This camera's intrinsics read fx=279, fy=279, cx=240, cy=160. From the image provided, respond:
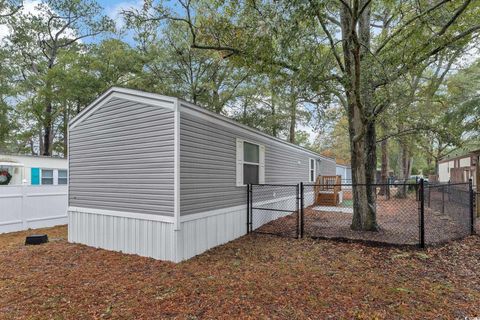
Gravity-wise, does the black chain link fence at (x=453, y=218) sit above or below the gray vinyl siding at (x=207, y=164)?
below

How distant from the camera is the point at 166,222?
4.83 meters

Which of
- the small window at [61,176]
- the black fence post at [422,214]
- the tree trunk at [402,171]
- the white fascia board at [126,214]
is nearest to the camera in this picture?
the white fascia board at [126,214]

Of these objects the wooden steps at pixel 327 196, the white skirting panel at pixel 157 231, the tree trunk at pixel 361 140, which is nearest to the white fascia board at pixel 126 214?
the white skirting panel at pixel 157 231

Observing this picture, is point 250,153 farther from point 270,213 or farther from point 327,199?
point 327,199

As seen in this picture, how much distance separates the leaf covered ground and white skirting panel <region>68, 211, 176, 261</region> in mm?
206

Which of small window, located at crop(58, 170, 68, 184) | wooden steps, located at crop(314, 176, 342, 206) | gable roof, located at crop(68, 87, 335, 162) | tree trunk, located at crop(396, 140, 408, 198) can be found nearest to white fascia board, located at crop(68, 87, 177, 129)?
gable roof, located at crop(68, 87, 335, 162)

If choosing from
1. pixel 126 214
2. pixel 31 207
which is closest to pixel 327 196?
pixel 126 214

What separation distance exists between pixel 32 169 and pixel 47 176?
0.63 metres

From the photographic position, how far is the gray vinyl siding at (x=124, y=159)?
4922mm

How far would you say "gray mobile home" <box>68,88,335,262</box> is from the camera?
486 centimetres

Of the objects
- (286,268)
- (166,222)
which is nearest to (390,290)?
(286,268)

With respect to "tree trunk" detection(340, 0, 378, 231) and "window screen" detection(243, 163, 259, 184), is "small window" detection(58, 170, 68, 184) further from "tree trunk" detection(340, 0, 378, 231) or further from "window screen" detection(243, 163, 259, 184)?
"tree trunk" detection(340, 0, 378, 231)

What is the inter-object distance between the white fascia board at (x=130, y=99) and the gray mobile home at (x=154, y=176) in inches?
0.7

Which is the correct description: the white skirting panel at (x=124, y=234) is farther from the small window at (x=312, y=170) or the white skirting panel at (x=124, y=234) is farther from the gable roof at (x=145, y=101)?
the small window at (x=312, y=170)
